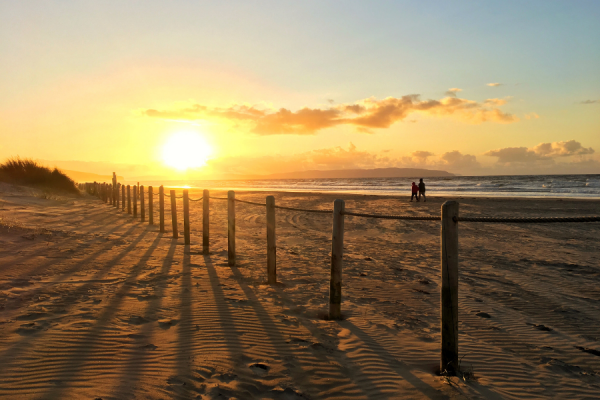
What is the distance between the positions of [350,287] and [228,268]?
230 cm

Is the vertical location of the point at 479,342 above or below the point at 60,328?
below

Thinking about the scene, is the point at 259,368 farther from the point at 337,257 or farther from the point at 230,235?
the point at 230,235

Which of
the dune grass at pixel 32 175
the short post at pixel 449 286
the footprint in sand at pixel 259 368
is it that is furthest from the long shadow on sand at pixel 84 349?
the dune grass at pixel 32 175

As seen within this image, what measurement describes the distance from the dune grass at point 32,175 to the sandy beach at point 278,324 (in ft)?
58.4

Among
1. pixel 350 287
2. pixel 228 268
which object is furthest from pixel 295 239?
pixel 350 287

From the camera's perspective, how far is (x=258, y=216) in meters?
15.5

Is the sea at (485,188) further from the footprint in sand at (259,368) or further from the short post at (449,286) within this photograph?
the footprint in sand at (259,368)

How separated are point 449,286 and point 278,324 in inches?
76.3

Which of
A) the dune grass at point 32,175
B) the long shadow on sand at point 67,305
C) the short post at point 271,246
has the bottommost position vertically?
the long shadow on sand at point 67,305

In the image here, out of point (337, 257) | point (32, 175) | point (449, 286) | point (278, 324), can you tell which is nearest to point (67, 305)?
point (278, 324)

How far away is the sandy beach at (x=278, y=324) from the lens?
113 inches

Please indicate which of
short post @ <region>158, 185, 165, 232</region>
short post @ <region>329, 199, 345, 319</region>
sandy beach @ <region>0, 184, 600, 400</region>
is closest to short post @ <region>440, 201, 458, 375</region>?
sandy beach @ <region>0, 184, 600, 400</region>

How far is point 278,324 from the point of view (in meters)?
4.06

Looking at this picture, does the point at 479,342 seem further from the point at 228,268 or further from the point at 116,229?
the point at 116,229
